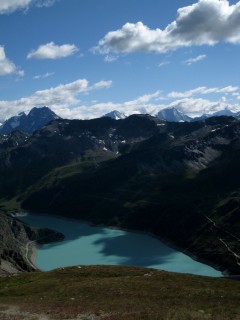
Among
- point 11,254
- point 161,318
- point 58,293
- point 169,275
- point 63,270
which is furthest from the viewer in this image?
point 11,254

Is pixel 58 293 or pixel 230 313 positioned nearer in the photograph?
pixel 230 313

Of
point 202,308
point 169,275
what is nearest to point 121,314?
point 202,308

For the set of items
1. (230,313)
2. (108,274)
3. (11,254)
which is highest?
(11,254)

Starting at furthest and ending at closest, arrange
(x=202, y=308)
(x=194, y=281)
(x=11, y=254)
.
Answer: (x=11, y=254)
(x=194, y=281)
(x=202, y=308)

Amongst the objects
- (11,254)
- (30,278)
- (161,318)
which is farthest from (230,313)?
(11,254)

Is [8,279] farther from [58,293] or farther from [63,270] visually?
[58,293]

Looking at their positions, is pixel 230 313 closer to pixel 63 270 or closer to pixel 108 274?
pixel 108 274

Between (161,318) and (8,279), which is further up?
(8,279)
